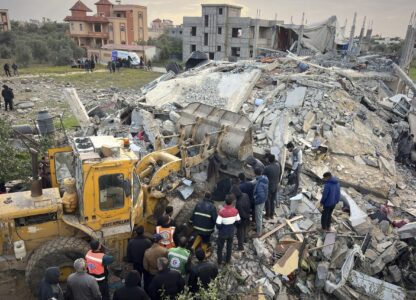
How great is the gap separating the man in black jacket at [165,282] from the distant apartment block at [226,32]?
106 feet

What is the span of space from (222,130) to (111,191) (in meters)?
3.49

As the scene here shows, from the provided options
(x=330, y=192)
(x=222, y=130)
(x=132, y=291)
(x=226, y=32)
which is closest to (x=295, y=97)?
(x=222, y=130)

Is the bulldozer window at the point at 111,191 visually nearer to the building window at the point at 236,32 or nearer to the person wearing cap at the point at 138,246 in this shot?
the person wearing cap at the point at 138,246

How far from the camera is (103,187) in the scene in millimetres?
5355

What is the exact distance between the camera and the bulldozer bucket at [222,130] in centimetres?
816

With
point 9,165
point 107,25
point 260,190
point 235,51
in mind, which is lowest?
point 9,165

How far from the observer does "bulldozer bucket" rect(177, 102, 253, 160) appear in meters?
8.16

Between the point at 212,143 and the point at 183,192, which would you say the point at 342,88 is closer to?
the point at 212,143

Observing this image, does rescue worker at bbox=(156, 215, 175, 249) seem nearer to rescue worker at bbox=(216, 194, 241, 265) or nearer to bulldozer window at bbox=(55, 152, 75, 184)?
rescue worker at bbox=(216, 194, 241, 265)

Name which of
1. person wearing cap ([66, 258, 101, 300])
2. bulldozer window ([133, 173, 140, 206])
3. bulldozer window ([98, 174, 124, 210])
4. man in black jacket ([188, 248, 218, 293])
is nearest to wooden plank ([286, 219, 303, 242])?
man in black jacket ([188, 248, 218, 293])

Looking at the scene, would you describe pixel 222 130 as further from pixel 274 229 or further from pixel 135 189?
pixel 135 189

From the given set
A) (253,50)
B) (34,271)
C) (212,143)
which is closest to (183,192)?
(212,143)

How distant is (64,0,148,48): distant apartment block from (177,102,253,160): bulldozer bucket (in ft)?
144

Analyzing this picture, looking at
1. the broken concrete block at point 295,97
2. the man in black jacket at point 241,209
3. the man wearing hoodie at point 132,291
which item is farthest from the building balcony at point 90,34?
the man wearing hoodie at point 132,291
